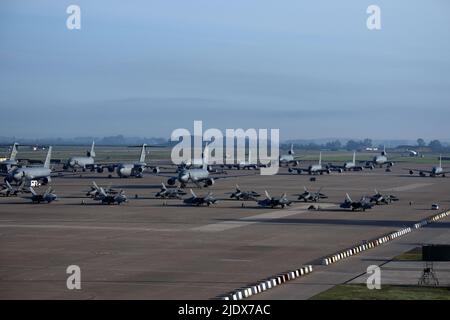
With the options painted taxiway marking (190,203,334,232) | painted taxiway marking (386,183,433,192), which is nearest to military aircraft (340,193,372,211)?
painted taxiway marking (190,203,334,232)

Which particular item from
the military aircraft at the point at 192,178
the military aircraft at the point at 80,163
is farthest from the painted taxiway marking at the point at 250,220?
the military aircraft at the point at 80,163

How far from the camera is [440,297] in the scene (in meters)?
35.3

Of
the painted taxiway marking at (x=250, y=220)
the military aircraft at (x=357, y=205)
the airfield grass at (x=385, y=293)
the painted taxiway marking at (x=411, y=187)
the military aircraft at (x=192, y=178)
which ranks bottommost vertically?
the airfield grass at (x=385, y=293)

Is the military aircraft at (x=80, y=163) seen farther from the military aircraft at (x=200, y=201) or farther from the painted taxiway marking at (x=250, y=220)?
the painted taxiway marking at (x=250, y=220)

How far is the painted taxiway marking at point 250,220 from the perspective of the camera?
65.7 m

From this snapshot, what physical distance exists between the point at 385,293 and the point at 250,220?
121 feet

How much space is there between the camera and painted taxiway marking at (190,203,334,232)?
216ft

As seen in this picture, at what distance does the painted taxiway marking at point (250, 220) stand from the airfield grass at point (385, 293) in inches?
1075

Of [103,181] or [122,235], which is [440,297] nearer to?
[122,235]

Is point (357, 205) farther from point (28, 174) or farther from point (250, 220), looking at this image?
point (28, 174)

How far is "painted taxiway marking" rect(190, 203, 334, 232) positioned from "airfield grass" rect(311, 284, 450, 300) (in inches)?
1075

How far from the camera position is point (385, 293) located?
36344 mm

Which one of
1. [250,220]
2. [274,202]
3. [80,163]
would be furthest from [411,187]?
[80,163]

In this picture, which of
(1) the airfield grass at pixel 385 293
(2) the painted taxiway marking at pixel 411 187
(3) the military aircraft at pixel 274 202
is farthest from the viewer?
(2) the painted taxiway marking at pixel 411 187
